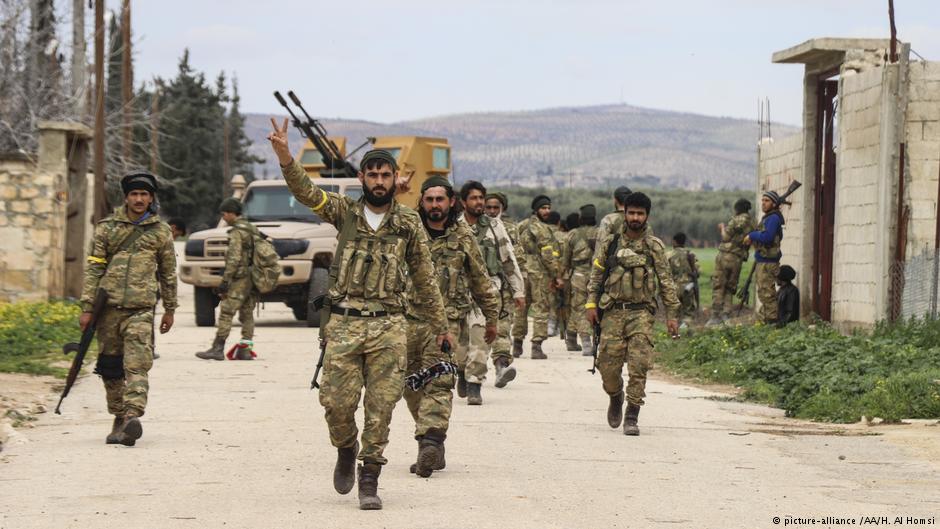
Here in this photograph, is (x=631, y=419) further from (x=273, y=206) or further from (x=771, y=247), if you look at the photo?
(x=273, y=206)

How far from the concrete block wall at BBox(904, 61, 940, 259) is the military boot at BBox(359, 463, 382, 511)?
11138mm

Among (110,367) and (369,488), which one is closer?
(369,488)

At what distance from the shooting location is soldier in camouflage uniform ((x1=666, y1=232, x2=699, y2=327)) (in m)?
24.3

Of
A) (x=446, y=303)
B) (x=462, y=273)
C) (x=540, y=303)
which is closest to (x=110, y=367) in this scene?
(x=446, y=303)

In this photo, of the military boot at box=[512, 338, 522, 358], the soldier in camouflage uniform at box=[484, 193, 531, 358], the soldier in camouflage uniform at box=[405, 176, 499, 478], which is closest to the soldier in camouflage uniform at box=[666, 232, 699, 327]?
the military boot at box=[512, 338, 522, 358]

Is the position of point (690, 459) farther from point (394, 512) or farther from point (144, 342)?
point (144, 342)

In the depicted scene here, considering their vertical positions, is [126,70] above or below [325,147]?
above

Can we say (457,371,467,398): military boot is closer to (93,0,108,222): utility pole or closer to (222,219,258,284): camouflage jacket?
(222,219,258,284): camouflage jacket

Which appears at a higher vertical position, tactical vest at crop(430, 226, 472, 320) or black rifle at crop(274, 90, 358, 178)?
black rifle at crop(274, 90, 358, 178)

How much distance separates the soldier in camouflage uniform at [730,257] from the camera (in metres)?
24.0

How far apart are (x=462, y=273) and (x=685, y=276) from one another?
43.2 ft

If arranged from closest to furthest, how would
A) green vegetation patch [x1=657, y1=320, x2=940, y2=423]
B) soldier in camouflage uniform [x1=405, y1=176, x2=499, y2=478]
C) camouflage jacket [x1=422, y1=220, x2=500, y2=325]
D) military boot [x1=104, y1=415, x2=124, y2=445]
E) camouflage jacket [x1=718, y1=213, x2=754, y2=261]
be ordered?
soldier in camouflage uniform [x1=405, y1=176, x2=499, y2=478] → camouflage jacket [x1=422, y1=220, x2=500, y2=325] → military boot [x1=104, y1=415, x2=124, y2=445] → green vegetation patch [x1=657, y1=320, x2=940, y2=423] → camouflage jacket [x1=718, y1=213, x2=754, y2=261]

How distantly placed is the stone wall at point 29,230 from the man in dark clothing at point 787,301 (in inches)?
449

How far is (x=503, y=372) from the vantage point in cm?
1480
